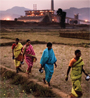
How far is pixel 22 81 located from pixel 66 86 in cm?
150

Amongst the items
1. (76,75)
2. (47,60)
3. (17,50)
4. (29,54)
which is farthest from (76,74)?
(17,50)

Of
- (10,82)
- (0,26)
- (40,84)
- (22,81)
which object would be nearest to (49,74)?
(40,84)

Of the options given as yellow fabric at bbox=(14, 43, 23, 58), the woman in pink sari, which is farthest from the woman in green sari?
yellow fabric at bbox=(14, 43, 23, 58)

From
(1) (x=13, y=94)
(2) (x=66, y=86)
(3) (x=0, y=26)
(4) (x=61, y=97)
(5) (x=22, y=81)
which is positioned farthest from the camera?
(3) (x=0, y=26)

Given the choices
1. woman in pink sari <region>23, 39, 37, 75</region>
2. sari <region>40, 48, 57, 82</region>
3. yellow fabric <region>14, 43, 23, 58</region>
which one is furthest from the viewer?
yellow fabric <region>14, 43, 23, 58</region>

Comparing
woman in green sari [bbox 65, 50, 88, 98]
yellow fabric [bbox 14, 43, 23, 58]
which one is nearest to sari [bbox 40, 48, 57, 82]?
woman in green sari [bbox 65, 50, 88, 98]

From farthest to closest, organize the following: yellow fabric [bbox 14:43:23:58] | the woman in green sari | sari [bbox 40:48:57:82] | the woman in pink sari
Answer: yellow fabric [bbox 14:43:23:58] < the woman in pink sari < sari [bbox 40:48:57:82] < the woman in green sari

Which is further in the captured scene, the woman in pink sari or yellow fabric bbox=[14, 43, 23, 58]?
yellow fabric bbox=[14, 43, 23, 58]

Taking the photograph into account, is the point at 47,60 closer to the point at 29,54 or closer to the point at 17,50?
the point at 29,54

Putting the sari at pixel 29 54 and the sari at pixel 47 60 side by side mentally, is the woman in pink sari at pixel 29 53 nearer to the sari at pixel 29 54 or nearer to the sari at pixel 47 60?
the sari at pixel 29 54

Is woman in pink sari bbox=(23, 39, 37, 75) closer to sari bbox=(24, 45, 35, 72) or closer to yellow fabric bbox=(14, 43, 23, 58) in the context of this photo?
sari bbox=(24, 45, 35, 72)

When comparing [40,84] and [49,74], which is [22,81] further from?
[49,74]

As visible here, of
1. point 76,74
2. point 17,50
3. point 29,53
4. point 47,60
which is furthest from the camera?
point 17,50

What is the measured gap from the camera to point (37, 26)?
38.1 meters
